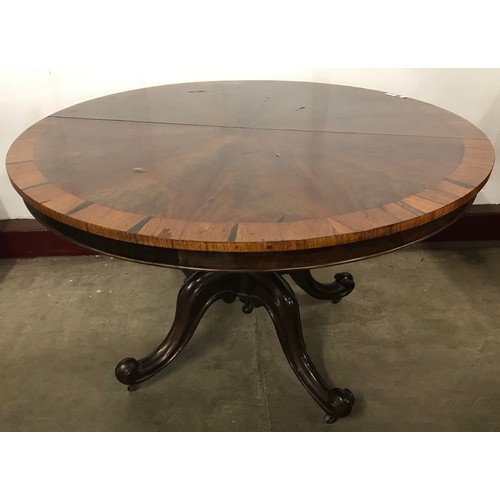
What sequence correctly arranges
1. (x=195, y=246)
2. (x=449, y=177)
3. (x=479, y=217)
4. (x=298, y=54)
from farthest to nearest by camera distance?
(x=479, y=217)
(x=298, y=54)
(x=449, y=177)
(x=195, y=246)

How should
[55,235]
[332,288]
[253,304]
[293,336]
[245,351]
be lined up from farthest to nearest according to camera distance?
[55,235], [332,288], [245,351], [253,304], [293,336]

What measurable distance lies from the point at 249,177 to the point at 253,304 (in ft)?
1.85

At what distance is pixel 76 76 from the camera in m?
1.62

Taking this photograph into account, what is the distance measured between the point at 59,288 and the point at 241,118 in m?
1.02

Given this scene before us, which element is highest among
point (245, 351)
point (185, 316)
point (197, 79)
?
point (197, 79)

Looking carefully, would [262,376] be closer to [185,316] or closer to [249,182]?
[185,316]

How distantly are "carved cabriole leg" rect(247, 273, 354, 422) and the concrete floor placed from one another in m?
0.07

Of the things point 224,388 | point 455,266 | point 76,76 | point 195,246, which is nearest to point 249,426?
point 224,388

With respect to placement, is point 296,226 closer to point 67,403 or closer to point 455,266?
point 67,403

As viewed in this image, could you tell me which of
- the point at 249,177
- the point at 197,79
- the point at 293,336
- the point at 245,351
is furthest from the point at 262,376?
the point at 197,79

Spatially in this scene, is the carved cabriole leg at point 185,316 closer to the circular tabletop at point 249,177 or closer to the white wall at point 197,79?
the circular tabletop at point 249,177

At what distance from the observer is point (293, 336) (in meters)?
1.23

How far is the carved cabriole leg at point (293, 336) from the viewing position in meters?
1.20

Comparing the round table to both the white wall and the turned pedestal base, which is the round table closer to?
the turned pedestal base
